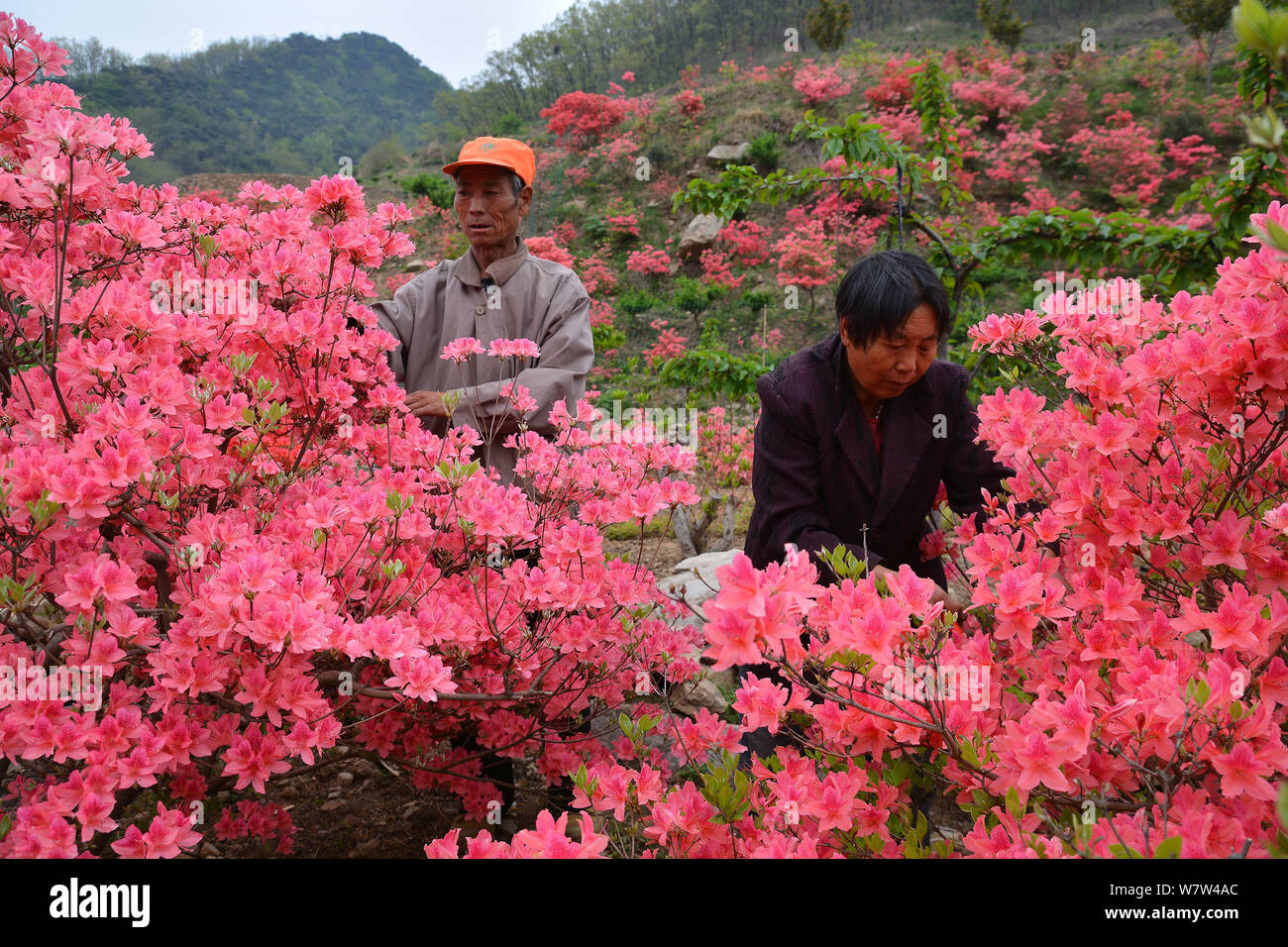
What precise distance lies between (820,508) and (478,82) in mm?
25743

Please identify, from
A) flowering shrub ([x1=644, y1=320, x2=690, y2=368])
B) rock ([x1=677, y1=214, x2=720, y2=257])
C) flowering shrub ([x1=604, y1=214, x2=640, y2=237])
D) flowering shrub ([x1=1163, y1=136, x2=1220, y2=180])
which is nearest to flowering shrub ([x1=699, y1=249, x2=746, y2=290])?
rock ([x1=677, y1=214, x2=720, y2=257])

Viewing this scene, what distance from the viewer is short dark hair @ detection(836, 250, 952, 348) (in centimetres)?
169

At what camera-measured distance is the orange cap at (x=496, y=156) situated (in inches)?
93.8

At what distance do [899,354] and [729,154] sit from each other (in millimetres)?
11872

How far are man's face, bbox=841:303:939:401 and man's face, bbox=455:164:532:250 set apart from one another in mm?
1288

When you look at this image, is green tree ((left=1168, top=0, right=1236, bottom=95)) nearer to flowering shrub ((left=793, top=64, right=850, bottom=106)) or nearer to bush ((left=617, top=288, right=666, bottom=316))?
flowering shrub ((left=793, top=64, right=850, bottom=106))

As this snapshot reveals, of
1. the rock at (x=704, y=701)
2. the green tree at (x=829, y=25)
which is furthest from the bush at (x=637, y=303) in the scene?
the green tree at (x=829, y=25)

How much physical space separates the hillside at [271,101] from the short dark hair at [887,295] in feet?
59.5

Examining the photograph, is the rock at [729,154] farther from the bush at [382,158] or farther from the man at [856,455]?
the bush at [382,158]

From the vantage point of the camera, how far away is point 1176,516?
1111mm

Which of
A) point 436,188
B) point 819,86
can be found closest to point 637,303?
point 436,188

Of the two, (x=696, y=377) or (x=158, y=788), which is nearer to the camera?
(x=158, y=788)

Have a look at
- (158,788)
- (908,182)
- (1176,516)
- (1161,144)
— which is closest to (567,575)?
(1176,516)
